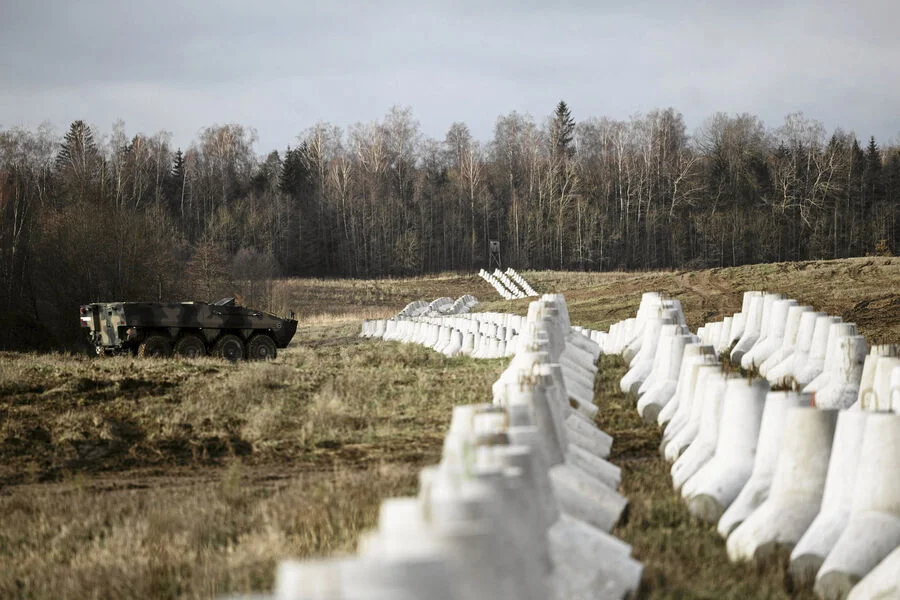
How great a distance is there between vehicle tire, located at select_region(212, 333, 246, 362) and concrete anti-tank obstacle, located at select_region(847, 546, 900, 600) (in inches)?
872

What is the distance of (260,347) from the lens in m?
26.0

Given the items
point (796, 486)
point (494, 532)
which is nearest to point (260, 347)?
point (796, 486)

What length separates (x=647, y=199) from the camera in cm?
7938

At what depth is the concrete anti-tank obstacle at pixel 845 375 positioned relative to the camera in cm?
834

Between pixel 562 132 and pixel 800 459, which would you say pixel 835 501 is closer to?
pixel 800 459

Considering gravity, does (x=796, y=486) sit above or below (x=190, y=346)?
above

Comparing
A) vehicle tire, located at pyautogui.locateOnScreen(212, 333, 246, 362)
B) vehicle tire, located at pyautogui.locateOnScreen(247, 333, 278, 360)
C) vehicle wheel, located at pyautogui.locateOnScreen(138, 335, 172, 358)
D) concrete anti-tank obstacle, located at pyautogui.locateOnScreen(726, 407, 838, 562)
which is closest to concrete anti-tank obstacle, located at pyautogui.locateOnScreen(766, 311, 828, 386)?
concrete anti-tank obstacle, located at pyautogui.locateOnScreen(726, 407, 838, 562)

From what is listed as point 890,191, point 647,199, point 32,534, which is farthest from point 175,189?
point 32,534

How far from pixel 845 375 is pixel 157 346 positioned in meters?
18.5

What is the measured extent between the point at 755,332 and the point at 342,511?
27.1 ft

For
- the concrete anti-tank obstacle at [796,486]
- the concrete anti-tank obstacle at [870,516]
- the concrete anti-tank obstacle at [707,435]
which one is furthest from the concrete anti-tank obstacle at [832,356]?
the concrete anti-tank obstacle at [870,516]

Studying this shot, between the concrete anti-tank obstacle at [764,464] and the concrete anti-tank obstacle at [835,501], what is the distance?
48 centimetres

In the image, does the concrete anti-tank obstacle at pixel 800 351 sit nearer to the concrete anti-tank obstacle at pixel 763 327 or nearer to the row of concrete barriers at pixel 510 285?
the concrete anti-tank obstacle at pixel 763 327

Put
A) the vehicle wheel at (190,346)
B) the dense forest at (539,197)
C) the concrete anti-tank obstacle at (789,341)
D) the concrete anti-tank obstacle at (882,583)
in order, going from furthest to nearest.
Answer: the dense forest at (539,197), the vehicle wheel at (190,346), the concrete anti-tank obstacle at (789,341), the concrete anti-tank obstacle at (882,583)
